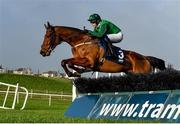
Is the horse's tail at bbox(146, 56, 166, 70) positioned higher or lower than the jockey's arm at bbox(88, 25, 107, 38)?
lower

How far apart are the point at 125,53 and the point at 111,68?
56cm

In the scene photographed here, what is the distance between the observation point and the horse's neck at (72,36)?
9.95 metres

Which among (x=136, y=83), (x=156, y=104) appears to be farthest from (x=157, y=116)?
(x=136, y=83)

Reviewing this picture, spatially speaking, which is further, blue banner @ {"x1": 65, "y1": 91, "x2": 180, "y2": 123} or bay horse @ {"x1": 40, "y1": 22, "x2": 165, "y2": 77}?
bay horse @ {"x1": 40, "y1": 22, "x2": 165, "y2": 77}

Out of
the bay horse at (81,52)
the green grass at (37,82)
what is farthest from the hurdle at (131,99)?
the green grass at (37,82)

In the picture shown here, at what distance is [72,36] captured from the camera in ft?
32.9

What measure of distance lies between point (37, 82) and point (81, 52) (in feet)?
114

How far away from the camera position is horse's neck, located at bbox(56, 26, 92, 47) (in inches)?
392

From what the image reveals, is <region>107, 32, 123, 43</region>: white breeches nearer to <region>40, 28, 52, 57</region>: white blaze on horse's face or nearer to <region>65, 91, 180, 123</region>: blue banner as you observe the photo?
<region>40, 28, 52, 57</region>: white blaze on horse's face

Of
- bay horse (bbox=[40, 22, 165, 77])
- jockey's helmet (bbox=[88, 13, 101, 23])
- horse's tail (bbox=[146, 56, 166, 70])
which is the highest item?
jockey's helmet (bbox=[88, 13, 101, 23])

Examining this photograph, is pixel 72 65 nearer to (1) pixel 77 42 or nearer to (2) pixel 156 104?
(1) pixel 77 42

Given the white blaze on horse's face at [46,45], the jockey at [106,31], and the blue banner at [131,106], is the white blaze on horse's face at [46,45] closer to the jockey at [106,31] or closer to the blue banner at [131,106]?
the jockey at [106,31]

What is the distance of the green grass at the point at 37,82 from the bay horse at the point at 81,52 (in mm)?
28753

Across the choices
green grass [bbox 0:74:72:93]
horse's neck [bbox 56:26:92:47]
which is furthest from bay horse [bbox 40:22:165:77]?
green grass [bbox 0:74:72:93]
